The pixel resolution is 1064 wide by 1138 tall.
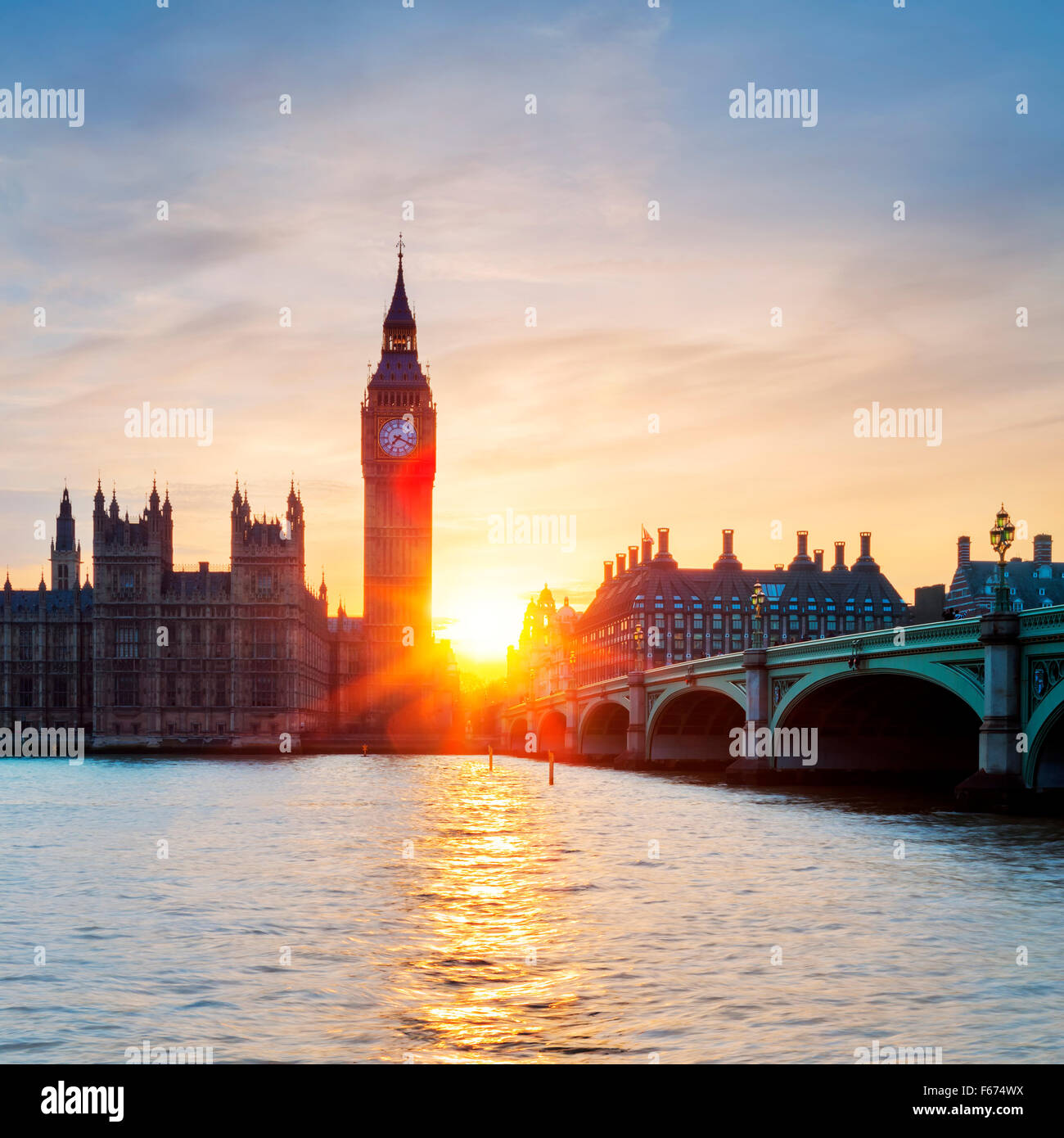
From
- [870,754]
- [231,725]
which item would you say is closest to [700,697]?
[870,754]

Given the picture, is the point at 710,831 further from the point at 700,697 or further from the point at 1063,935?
the point at 700,697

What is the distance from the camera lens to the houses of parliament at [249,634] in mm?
137500

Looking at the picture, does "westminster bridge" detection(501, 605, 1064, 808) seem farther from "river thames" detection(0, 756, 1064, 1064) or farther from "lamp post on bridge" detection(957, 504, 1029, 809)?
"river thames" detection(0, 756, 1064, 1064)

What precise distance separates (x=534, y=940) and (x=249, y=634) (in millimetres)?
123625

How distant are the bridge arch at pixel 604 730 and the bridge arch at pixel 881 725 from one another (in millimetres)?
34934

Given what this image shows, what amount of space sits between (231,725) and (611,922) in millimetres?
120087

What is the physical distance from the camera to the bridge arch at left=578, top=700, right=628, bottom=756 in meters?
99.8

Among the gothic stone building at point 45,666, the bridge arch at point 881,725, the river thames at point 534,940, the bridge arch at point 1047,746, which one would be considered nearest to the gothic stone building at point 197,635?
the gothic stone building at point 45,666

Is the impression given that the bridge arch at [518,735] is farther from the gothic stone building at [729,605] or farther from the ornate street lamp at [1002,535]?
the ornate street lamp at [1002,535]

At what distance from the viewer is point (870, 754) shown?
64.4 meters

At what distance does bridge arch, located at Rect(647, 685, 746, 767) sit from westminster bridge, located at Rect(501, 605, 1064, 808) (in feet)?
0.29

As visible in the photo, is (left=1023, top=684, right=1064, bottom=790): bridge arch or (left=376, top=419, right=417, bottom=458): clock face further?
(left=376, top=419, right=417, bottom=458): clock face

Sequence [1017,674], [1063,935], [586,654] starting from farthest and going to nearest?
[586,654]
[1017,674]
[1063,935]

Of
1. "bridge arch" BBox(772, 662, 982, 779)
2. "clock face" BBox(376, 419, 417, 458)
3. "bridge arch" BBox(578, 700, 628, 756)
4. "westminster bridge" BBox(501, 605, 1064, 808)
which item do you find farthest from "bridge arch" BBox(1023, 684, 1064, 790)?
"clock face" BBox(376, 419, 417, 458)
